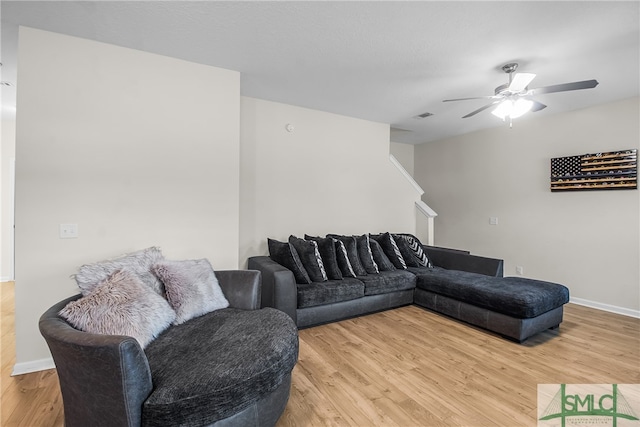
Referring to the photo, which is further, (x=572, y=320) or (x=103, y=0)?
(x=572, y=320)

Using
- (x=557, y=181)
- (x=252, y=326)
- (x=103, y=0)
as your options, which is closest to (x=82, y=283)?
(x=252, y=326)

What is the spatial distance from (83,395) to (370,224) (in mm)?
4020

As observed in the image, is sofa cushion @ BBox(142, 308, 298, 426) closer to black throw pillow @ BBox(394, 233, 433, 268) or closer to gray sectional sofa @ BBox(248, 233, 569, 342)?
gray sectional sofa @ BBox(248, 233, 569, 342)

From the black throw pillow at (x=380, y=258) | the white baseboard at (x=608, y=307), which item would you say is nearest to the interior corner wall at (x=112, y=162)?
the black throw pillow at (x=380, y=258)

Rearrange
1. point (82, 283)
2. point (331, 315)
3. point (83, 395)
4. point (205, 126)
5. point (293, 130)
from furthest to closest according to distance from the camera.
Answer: point (293, 130) < point (331, 315) < point (205, 126) < point (82, 283) < point (83, 395)

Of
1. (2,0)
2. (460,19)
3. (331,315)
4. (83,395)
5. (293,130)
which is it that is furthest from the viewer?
(293,130)

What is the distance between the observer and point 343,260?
12.0 feet

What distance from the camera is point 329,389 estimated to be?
2047 mm

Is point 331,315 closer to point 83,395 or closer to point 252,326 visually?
point 252,326

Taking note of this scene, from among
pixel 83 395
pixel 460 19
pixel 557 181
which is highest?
Answer: pixel 460 19

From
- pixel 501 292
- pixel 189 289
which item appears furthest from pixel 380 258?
pixel 189 289

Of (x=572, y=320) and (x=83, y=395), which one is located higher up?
(x=83, y=395)

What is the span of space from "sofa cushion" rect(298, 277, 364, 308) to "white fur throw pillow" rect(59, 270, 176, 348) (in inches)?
54.2

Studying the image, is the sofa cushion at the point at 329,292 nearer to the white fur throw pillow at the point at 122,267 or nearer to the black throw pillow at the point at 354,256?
the black throw pillow at the point at 354,256
